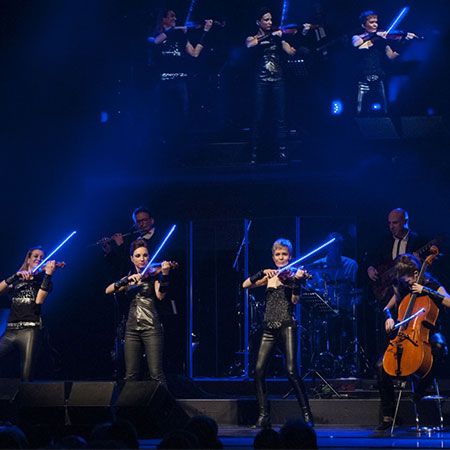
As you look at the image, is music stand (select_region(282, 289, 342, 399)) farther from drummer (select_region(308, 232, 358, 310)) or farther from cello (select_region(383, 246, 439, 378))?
cello (select_region(383, 246, 439, 378))

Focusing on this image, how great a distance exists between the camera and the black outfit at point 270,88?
12.1 metres

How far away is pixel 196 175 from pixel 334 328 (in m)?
2.60

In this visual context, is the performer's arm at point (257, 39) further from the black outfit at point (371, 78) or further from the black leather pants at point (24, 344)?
the black leather pants at point (24, 344)

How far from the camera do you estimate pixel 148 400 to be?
7898 mm

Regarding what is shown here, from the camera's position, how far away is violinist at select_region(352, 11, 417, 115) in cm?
1193

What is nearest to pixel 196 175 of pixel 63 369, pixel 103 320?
pixel 103 320

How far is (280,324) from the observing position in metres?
8.94

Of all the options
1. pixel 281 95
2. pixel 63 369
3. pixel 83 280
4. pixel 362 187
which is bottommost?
pixel 63 369

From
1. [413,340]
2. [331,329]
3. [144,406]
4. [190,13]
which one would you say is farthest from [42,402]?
[190,13]

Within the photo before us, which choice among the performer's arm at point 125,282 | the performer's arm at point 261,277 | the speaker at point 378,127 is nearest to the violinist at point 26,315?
the performer's arm at point 125,282

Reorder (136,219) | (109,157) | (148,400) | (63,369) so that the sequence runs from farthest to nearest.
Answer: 1. (109,157)
2. (63,369)
3. (136,219)
4. (148,400)

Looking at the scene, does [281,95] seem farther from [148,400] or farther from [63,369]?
[148,400]

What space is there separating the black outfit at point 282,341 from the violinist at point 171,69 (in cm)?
442

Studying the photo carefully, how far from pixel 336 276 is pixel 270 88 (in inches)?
101
